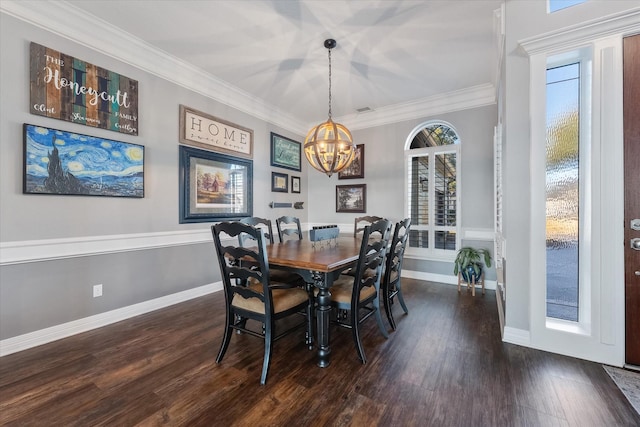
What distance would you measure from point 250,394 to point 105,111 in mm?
2930

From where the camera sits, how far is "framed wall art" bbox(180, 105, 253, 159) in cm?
349

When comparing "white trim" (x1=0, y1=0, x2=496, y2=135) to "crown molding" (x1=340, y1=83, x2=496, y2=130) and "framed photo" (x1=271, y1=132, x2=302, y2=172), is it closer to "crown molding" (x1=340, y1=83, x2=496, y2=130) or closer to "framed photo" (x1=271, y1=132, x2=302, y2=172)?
"crown molding" (x1=340, y1=83, x2=496, y2=130)

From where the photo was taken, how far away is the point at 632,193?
1.96 meters

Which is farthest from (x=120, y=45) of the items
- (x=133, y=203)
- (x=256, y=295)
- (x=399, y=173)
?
(x=399, y=173)

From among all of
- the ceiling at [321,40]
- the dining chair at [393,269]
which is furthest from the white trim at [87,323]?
the ceiling at [321,40]

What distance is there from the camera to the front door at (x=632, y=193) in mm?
1952

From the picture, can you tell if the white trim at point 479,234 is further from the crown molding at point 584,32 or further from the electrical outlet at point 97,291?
the electrical outlet at point 97,291

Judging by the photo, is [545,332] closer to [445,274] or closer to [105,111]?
[445,274]

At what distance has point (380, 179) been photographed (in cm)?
495

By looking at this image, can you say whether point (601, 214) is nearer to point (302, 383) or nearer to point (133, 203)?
point (302, 383)

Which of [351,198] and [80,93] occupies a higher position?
[80,93]

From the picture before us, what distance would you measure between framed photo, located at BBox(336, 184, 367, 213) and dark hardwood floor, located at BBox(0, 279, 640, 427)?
111 inches

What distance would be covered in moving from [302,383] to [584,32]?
3258 millimetres

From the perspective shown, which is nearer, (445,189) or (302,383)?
(302,383)
